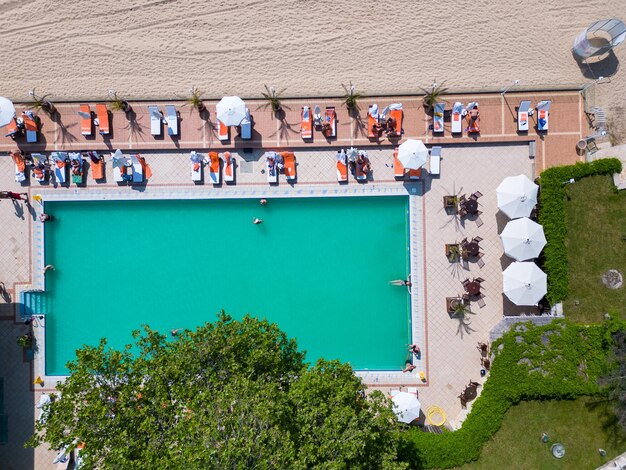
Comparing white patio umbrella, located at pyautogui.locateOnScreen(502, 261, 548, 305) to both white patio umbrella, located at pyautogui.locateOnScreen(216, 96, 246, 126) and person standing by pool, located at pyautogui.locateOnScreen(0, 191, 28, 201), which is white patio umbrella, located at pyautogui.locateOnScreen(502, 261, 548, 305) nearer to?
white patio umbrella, located at pyautogui.locateOnScreen(216, 96, 246, 126)

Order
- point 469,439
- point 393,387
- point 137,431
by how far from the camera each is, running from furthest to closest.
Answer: point 393,387 → point 469,439 → point 137,431

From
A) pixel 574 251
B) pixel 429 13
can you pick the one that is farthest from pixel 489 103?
pixel 574 251

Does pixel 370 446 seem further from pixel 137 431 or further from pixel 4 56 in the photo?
pixel 4 56

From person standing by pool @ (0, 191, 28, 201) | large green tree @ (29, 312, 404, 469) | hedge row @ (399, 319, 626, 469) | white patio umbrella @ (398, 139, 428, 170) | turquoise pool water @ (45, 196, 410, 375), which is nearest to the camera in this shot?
large green tree @ (29, 312, 404, 469)

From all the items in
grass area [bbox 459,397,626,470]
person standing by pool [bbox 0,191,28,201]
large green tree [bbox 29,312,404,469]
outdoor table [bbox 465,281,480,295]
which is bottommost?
grass area [bbox 459,397,626,470]

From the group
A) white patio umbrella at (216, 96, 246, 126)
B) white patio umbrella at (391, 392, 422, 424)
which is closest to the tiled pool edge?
white patio umbrella at (391, 392, 422, 424)

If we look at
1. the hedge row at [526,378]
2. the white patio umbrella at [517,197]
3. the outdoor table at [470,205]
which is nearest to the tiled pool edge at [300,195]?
the outdoor table at [470,205]
